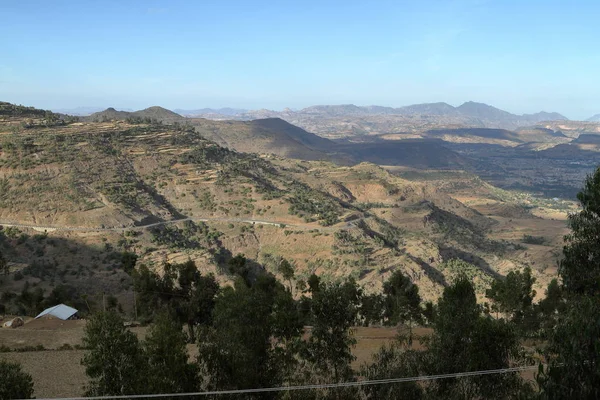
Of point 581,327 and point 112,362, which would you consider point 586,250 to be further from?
point 112,362

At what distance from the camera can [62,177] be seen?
218ft

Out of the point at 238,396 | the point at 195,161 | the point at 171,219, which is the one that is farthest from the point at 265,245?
the point at 238,396

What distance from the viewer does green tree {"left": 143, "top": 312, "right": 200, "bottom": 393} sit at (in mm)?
15281

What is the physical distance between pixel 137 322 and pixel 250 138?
165 meters

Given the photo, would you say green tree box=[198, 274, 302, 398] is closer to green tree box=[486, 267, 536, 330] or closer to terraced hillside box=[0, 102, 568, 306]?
green tree box=[486, 267, 536, 330]

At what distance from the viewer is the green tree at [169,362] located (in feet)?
50.1

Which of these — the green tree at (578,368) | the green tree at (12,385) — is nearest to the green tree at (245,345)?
the green tree at (12,385)

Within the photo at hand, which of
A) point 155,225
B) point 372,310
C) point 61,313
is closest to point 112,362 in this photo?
point 61,313

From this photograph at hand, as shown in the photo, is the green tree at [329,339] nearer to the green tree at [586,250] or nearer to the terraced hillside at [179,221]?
the green tree at [586,250]

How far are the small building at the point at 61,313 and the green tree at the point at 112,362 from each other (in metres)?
22.3

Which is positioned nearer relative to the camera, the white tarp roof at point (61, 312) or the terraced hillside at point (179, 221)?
the white tarp roof at point (61, 312)

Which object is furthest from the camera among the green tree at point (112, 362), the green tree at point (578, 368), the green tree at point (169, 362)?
the green tree at point (169, 362)

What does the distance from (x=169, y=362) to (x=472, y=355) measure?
421 inches

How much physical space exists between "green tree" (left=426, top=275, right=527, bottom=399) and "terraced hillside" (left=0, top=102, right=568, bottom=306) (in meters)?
34.1
